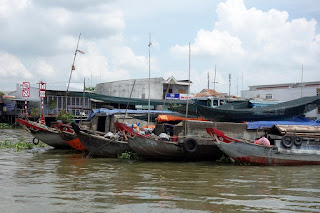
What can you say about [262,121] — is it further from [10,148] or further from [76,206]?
[10,148]

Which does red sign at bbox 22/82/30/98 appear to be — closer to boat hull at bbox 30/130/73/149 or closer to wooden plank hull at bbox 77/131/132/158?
boat hull at bbox 30/130/73/149

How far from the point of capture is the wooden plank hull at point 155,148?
11.1 meters

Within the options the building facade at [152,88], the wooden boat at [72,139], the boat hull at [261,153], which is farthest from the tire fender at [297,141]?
the building facade at [152,88]

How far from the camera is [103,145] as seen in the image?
12.3m

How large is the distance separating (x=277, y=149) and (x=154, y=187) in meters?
5.02

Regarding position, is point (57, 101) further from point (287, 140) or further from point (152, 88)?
point (287, 140)

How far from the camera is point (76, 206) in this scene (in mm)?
5750

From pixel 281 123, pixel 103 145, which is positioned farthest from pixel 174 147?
pixel 281 123

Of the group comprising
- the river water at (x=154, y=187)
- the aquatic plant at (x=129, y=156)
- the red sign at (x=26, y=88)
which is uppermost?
the red sign at (x=26, y=88)

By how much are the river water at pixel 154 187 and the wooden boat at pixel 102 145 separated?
0.96m

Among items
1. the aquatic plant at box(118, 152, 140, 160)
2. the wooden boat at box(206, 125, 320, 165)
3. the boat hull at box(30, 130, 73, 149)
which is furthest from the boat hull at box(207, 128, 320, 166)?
the boat hull at box(30, 130, 73, 149)

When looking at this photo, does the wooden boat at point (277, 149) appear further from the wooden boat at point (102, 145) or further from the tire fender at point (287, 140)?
the wooden boat at point (102, 145)

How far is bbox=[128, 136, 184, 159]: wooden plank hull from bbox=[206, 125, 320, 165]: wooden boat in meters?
1.37

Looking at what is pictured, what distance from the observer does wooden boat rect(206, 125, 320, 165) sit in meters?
10.6
